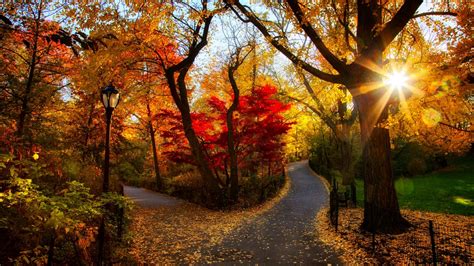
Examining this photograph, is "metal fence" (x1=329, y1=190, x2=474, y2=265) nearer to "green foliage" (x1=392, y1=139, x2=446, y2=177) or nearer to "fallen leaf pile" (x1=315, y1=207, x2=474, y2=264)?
"fallen leaf pile" (x1=315, y1=207, x2=474, y2=264)

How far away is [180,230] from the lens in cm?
1056

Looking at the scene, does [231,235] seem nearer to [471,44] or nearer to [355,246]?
[355,246]

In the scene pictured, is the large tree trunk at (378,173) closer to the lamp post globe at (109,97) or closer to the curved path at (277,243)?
the curved path at (277,243)

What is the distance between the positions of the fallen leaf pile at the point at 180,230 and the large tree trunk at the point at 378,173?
4591 mm

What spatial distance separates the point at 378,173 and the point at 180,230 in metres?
6.61

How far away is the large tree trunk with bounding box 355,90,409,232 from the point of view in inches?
340

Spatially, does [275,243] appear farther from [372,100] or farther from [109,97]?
[109,97]

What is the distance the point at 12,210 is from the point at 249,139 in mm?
12317

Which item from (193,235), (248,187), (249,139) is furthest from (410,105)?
(193,235)

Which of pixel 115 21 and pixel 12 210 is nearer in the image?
pixel 12 210

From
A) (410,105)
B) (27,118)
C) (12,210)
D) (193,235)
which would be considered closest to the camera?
(12,210)

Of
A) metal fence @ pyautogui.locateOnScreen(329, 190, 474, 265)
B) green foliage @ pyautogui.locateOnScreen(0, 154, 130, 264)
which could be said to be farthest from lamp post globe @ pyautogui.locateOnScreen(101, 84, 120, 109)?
metal fence @ pyautogui.locateOnScreen(329, 190, 474, 265)

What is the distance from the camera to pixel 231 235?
9.76m

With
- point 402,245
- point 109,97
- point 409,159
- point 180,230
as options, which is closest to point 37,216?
point 109,97
